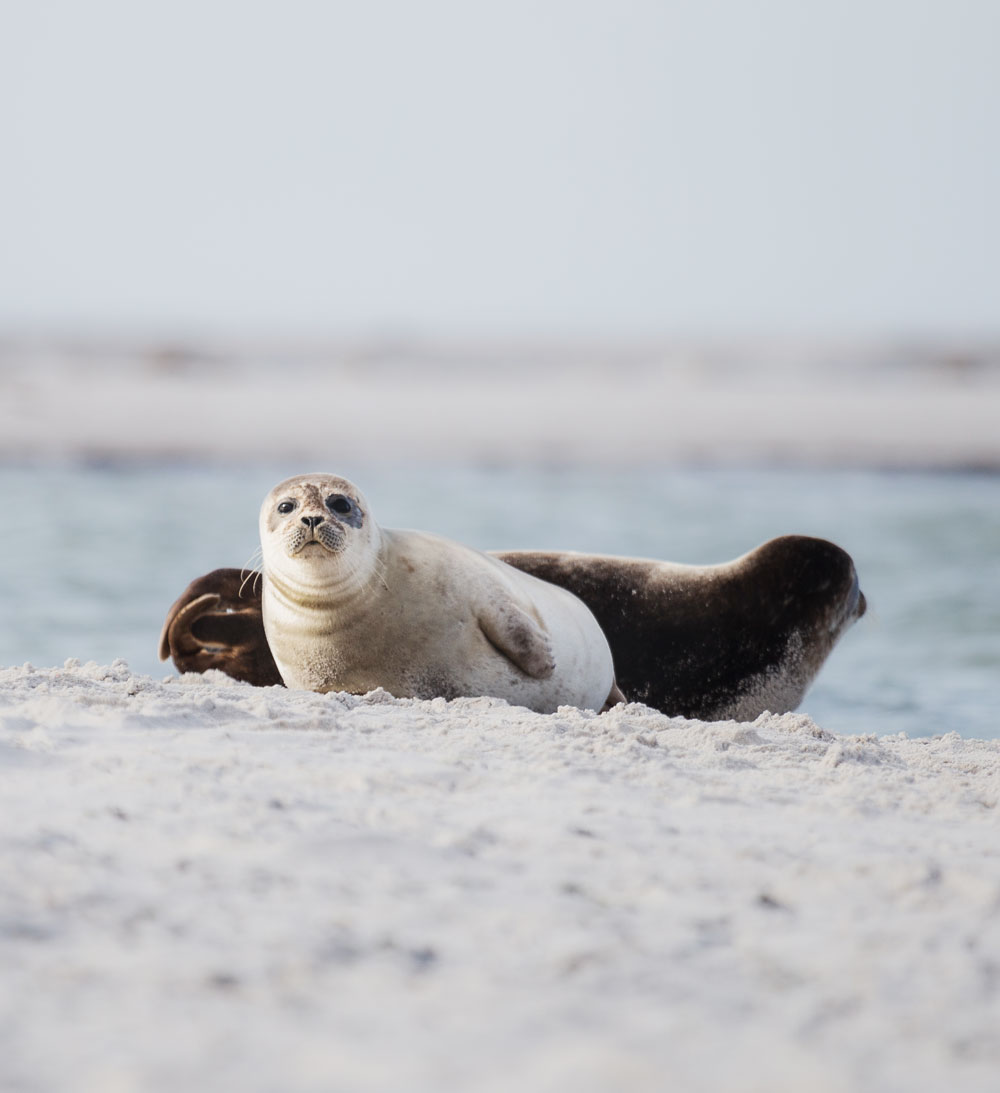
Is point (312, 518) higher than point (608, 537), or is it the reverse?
point (312, 518)

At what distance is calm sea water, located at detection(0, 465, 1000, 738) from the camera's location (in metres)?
6.24

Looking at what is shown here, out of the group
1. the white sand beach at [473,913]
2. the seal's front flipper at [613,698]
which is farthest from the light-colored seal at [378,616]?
the white sand beach at [473,913]

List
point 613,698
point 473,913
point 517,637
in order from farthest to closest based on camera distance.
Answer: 1. point 613,698
2. point 517,637
3. point 473,913

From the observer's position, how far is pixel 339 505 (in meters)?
3.86

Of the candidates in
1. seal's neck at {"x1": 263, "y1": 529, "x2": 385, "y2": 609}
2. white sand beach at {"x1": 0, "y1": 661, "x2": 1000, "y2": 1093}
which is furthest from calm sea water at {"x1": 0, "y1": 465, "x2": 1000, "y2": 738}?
white sand beach at {"x1": 0, "y1": 661, "x2": 1000, "y2": 1093}

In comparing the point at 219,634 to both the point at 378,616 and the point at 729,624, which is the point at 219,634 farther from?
the point at 729,624

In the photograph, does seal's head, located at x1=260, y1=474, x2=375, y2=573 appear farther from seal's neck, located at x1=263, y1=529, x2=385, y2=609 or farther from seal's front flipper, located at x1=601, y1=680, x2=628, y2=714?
seal's front flipper, located at x1=601, y1=680, x2=628, y2=714

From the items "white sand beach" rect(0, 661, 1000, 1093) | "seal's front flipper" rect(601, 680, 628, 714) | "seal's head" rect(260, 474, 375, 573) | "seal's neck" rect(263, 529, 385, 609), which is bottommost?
"seal's front flipper" rect(601, 680, 628, 714)

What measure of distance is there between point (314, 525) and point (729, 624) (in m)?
1.62

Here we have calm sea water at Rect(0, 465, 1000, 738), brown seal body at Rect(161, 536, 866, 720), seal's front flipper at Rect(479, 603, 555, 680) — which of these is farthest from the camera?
calm sea water at Rect(0, 465, 1000, 738)

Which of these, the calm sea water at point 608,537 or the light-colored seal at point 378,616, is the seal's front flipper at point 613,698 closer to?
the light-colored seal at point 378,616

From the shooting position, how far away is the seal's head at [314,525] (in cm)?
377

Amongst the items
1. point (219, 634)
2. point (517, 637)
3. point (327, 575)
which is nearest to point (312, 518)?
point (327, 575)

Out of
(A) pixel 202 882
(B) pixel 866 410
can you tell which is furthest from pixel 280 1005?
(B) pixel 866 410
